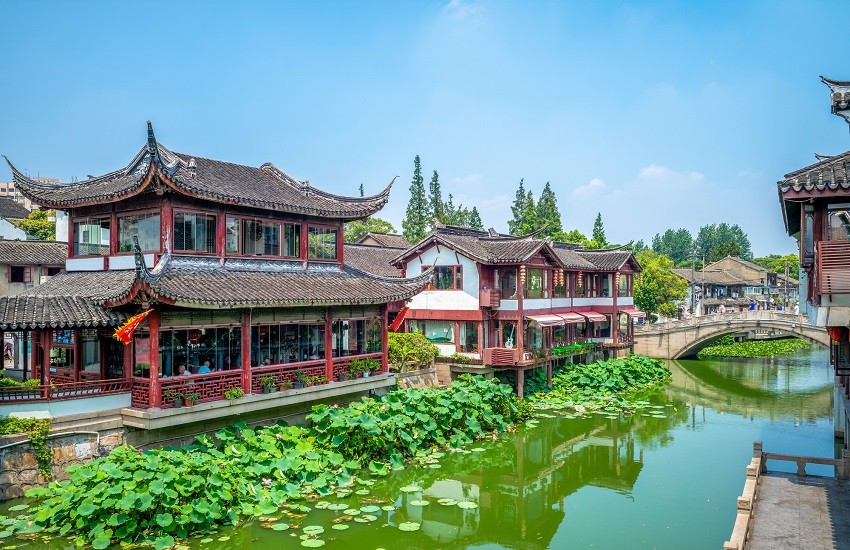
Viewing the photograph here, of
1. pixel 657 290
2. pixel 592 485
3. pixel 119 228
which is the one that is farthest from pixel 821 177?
pixel 657 290

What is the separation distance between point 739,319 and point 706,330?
7.02 ft

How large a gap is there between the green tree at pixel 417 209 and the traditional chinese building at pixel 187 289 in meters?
38.2

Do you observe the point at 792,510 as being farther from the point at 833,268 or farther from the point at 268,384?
the point at 268,384

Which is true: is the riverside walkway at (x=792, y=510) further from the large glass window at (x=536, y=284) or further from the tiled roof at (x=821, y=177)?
the large glass window at (x=536, y=284)

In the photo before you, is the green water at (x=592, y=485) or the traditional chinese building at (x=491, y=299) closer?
the green water at (x=592, y=485)

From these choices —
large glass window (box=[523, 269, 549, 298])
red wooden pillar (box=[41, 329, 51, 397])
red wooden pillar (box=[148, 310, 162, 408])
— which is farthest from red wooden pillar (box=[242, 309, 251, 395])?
large glass window (box=[523, 269, 549, 298])

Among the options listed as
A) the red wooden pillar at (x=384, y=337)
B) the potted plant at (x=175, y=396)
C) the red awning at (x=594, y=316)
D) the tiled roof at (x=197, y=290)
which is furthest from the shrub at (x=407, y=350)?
the potted plant at (x=175, y=396)

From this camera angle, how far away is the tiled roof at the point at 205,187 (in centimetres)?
1566

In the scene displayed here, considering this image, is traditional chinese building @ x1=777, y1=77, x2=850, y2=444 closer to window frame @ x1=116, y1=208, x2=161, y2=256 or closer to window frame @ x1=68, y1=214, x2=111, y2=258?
window frame @ x1=116, y1=208, x2=161, y2=256

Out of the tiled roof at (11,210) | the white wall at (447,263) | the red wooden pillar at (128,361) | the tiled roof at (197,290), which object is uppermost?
the tiled roof at (11,210)

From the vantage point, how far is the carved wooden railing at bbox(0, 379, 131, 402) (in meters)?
13.8

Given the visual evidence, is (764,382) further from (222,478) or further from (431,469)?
(222,478)

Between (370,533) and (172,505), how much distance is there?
379cm

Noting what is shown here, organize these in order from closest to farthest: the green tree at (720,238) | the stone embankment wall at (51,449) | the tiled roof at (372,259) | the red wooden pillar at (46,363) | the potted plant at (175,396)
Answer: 1. the stone embankment wall at (51,449)
2. the red wooden pillar at (46,363)
3. the potted plant at (175,396)
4. the tiled roof at (372,259)
5. the green tree at (720,238)
